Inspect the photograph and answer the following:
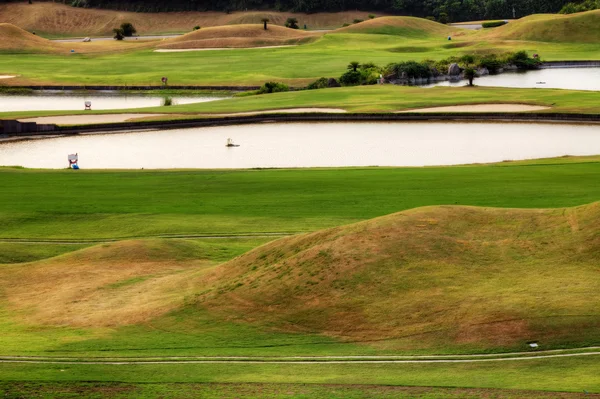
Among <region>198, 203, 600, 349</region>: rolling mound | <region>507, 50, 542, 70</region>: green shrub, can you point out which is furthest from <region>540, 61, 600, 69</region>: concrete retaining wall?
<region>198, 203, 600, 349</region>: rolling mound

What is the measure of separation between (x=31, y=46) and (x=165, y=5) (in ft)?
149

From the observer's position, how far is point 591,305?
16.7 m

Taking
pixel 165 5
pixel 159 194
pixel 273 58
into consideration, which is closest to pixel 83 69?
pixel 273 58

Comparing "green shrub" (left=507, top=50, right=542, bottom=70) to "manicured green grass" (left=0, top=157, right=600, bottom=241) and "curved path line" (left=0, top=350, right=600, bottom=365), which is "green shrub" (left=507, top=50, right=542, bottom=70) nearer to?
"manicured green grass" (left=0, top=157, right=600, bottom=241)

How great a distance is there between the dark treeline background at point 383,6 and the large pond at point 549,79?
64912mm

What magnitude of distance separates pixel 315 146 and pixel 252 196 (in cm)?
1969

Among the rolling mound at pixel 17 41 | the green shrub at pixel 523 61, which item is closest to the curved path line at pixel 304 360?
the green shrub at pixel 523 61

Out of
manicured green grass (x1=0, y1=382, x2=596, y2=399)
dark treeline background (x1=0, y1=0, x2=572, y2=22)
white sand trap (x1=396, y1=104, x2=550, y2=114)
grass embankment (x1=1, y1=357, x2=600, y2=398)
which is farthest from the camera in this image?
dark treeline background (x1=0, y1=0, x2=572, y2=22)

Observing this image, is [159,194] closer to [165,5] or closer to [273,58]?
[273,58]

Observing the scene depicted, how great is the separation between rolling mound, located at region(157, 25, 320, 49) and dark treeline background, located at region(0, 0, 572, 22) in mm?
29600

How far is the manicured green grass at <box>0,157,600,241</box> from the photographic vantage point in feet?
104

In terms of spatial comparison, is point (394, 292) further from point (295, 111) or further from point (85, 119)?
point (85, 119)

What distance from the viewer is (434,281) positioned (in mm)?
18406

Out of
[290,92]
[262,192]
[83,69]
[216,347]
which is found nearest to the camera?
[216,347]
